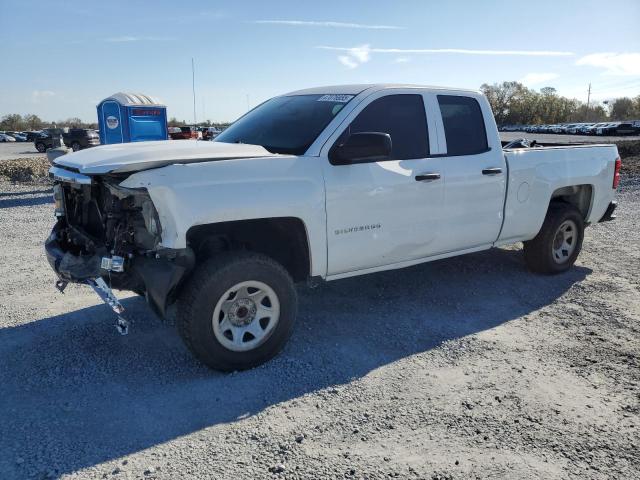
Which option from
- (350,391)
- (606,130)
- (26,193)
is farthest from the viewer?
(606,130)

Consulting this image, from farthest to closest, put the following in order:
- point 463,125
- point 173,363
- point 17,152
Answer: point 17,152, point 463,125, point 173,363

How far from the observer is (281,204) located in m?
3.79

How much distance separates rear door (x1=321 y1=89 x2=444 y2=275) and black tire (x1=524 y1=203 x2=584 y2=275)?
1.81m

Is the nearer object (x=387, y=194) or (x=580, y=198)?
(x=387, y=194)

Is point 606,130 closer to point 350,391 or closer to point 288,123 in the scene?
point 288,123

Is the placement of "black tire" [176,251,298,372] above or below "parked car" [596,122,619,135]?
below

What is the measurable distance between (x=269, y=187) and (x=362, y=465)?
6.25ft

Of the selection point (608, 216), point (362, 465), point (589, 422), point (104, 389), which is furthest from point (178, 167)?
point (608, 216)

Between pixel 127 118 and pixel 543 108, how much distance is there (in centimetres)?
10041

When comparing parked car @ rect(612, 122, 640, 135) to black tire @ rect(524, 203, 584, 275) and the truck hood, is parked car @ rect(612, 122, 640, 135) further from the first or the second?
the truck hood

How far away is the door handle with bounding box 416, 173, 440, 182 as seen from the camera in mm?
4551

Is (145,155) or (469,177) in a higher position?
(145,155)

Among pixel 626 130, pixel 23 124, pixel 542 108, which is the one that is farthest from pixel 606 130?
pixel 23 124

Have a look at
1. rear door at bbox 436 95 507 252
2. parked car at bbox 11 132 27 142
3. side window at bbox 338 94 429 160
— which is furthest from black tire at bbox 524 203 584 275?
parked car at bbox 11 132 27 142
